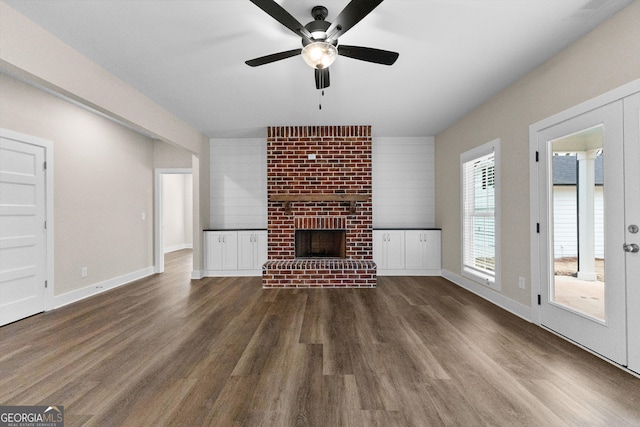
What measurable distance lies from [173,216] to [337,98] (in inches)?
306

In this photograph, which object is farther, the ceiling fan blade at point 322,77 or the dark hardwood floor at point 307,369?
the ceiling fan blade at point 322,77

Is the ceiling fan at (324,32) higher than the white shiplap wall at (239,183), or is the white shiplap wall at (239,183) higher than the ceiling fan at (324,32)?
the ceiling fan at (324,32)

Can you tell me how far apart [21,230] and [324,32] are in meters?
3.82

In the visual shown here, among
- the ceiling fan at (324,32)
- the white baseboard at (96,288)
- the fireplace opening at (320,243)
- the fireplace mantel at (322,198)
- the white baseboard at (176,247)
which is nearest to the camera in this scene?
the ceiling fan at (324,32)

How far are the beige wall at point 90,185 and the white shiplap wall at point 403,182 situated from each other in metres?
4.33

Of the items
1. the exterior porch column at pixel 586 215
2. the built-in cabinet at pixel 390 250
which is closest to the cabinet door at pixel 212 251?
the built-in cabinet at pixel 390 250

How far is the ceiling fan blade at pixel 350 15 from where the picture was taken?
5.59 ft

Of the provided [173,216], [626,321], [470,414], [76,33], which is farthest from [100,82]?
[173,216]

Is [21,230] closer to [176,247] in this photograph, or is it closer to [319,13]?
[319,13]

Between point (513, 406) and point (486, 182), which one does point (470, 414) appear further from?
point (486, 182)

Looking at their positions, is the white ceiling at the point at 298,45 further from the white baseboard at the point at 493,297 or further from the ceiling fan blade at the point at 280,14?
the white baseboard at the point at 493,297

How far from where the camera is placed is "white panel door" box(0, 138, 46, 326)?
3.05 meters

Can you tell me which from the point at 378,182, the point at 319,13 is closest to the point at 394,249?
the point at 378,182

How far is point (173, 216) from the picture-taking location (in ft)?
31.1
